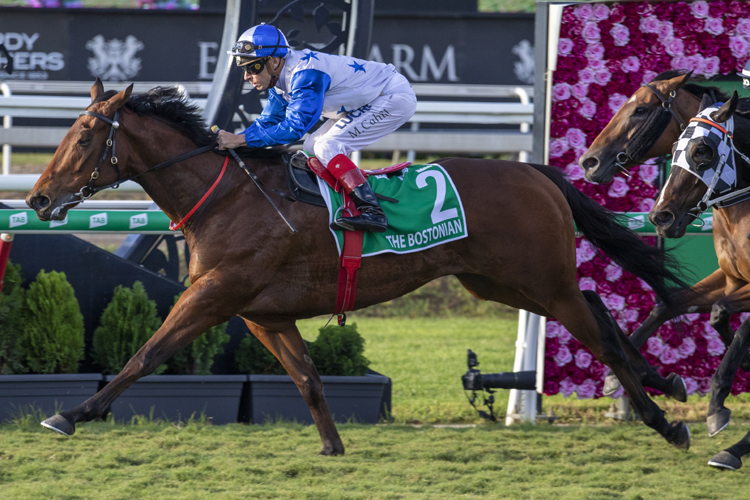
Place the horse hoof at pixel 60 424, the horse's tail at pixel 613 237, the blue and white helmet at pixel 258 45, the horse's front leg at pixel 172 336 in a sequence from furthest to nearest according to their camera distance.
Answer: the horse's tail at pixel 613 237 < the blue and white helmet at pixel 258 45 < the horse's front leg at pixel 172 336 < the horse hoof at pixel 60 424

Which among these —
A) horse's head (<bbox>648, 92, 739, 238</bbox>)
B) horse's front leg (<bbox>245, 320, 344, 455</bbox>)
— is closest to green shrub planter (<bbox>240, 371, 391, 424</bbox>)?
horse's front leg (<bbox>245, 320, 344, 455</bbox>)

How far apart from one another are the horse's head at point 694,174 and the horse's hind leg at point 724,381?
588mm

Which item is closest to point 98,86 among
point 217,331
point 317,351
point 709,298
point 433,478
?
point 217,331

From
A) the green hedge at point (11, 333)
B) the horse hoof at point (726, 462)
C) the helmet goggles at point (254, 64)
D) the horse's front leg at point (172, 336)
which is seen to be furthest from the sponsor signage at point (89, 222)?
the horse hoof at point (726, 462)

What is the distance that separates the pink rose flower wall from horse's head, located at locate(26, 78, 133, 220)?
2.53 metres

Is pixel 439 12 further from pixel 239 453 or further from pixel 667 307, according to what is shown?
pixel 239 453

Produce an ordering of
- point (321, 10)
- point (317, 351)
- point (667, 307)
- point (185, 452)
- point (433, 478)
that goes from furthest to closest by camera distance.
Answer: point (321, 10)
point (317, 351)
point (667, 307)
point (185, 452)
point (433, 478)

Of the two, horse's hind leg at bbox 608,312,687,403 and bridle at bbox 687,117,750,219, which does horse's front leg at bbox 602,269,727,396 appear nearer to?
horse's hind leg at bbox 608,312,687,403

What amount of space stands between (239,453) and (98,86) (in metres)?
1.74

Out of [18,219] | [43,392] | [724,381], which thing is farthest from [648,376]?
[18,219]

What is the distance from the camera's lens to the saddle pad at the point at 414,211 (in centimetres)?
399

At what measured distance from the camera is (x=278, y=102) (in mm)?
4109

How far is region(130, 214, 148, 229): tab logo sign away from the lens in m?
4.72

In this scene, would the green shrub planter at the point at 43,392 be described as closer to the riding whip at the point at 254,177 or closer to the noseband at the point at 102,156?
the noseband at the point at 102,156
